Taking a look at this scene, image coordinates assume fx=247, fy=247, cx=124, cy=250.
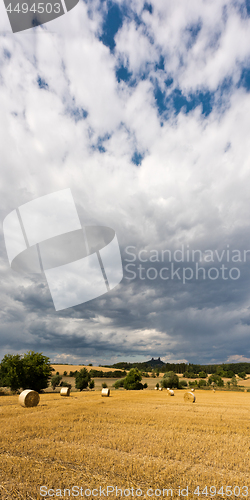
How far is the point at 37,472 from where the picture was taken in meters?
7.23

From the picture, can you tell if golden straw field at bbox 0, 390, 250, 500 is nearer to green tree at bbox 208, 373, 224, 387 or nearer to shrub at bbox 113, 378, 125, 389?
shrub at bbox 113, 378, 125, 389

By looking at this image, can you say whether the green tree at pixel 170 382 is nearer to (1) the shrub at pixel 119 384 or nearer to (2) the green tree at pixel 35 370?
(1) the shrub at pixel 119 384

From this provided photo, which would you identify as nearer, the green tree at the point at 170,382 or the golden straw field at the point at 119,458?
the golden straw field at the point at 119,458

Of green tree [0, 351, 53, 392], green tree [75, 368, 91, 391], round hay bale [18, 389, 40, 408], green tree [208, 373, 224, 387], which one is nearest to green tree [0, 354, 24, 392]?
green tree [0, 351, 53, 392]

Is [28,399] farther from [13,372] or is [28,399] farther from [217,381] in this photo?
[217,381]

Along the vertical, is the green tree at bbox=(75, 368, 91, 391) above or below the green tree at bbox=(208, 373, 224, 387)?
above

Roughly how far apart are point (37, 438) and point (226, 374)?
142 metres

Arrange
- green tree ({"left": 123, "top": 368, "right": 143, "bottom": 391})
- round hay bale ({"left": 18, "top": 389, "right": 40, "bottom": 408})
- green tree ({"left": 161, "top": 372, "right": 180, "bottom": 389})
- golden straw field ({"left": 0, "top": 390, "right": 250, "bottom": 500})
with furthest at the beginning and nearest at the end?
green tree ({"left": 161, "top": 372, "right": 180, "bottom": 389}) → green tree ({"left": 123, "top": 368, "right": 143, "bottom": 391}) → round hay bale ({"left": 18, "top": 389, "right": 40, "bottom": 408}) → golden straw field ({"left": 0, "top": 390, "right": 250, "bottom": 500})

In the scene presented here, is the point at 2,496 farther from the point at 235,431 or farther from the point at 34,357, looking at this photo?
the point at 34,357

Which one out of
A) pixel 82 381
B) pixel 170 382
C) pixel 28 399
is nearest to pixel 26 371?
pixel 28 399

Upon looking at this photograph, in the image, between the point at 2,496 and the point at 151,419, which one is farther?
the point at 151,419

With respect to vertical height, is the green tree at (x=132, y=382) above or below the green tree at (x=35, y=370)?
below

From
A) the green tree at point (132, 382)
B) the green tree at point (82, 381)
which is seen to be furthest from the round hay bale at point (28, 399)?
the green tree at point (132, 382)

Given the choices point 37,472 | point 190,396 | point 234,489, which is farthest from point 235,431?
point 190,396
